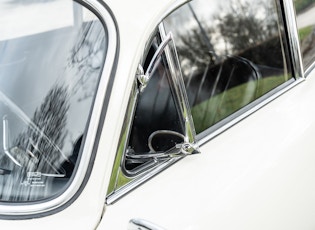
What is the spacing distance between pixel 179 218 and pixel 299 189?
2.32 feet

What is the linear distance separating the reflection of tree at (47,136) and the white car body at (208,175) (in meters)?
0.14

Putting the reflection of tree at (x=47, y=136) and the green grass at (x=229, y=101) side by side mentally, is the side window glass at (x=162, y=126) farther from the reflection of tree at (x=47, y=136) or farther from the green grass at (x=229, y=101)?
the green grass at (x=229, y=101)

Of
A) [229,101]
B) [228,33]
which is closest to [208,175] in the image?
[229,101]

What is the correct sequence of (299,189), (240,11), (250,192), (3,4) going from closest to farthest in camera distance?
1. (3,4)
2. (250,192)
3. (299,189)
4. (240,11)

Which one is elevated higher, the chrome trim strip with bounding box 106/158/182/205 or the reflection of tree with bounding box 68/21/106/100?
the reflection of tree with bounding box 68/21/106/100

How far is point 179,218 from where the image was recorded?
5.29ft

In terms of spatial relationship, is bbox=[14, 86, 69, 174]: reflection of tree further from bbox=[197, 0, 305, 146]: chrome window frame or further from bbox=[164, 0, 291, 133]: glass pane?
bbox=[197, 0, 305, 146]: chrome window frame

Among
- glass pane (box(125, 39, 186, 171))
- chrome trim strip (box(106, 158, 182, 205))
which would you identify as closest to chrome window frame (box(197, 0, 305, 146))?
glass pane (box(125, 39, 186, 171))

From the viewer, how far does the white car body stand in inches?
60.6

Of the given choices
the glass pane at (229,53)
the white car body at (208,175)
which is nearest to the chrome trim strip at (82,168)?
the white car body at (208,175)

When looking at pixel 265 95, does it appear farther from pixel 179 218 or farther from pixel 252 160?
pixel 179 218

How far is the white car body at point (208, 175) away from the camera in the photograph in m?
1.54

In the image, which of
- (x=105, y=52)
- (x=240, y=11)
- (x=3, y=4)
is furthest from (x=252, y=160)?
(x=3, y=4)

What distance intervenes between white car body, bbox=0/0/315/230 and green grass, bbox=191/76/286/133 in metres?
0.12
